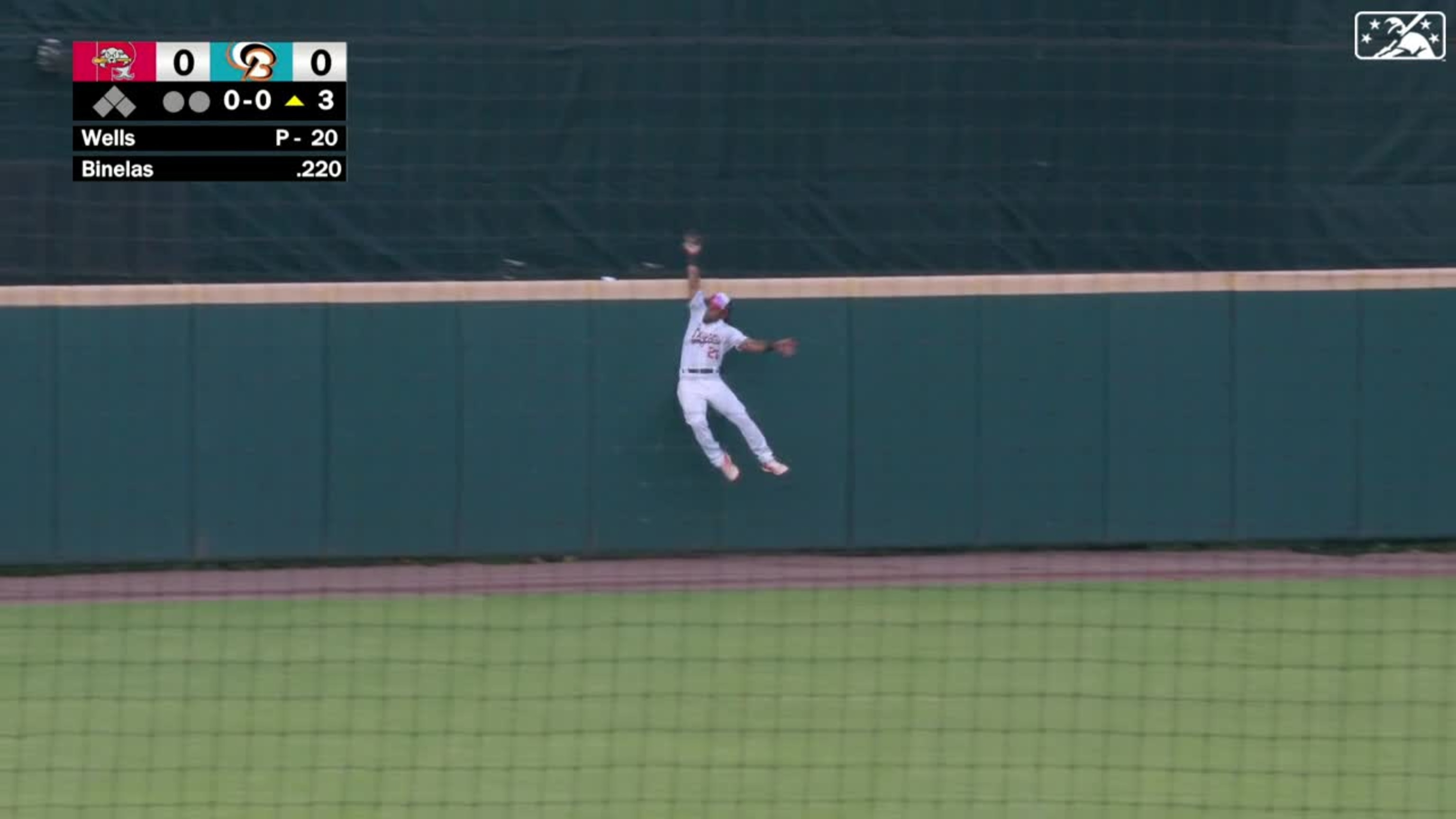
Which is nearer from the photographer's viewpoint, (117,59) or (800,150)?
(117,59)

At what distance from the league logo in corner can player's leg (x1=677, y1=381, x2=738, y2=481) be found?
5220 millimetres

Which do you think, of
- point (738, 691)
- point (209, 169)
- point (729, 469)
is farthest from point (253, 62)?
point (738, 691)

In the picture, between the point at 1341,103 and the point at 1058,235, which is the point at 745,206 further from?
the point at 1341,103

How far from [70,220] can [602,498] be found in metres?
4.05

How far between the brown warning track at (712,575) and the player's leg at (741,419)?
731 millimetres

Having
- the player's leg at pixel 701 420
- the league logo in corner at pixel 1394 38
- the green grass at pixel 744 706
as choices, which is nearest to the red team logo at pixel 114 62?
the green grass at pixel 744 706

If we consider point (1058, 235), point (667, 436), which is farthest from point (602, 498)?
point (1058, 235)

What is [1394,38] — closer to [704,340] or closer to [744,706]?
[704,340]

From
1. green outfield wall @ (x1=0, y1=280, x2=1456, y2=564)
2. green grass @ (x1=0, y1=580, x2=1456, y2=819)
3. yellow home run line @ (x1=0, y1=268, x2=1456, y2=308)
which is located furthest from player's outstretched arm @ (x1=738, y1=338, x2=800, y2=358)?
green grass @ (x1=0, y1=580, x2=1456, y2=819)

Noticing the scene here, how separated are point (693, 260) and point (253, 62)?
3.40 metres

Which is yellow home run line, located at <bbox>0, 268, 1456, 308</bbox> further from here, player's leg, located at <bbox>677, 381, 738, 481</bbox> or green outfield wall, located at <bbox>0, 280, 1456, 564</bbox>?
player's leg, located at <bbox>677, 381, 738, 481</bbox>

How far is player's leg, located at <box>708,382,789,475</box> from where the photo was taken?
13.5m

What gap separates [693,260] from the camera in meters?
13.7

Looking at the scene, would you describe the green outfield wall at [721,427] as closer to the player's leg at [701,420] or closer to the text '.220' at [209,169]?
the player's leg at [701,420]
